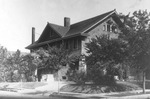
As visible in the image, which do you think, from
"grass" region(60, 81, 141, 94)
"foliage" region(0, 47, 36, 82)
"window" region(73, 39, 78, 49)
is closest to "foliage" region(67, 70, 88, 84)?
"grass" region(60, 81, 141, 94)

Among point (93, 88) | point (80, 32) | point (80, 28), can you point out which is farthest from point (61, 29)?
point (93, 88)

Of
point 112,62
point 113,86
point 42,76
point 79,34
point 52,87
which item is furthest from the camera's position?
point 42,76

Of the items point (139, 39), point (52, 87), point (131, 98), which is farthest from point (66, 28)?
point (131, 98)

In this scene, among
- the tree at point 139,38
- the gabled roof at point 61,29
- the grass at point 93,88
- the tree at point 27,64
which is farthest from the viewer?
the gabled roof at point 61,29

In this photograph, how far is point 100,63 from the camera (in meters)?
25.1

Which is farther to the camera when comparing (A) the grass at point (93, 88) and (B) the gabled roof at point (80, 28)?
(B) the gabled roof at point (80, 28)

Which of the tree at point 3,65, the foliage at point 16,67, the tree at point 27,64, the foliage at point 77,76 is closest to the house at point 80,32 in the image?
the foliage at point 77,76

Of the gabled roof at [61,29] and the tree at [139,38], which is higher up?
the gabled roof at [61,29]

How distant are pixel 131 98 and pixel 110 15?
20573 millimetres

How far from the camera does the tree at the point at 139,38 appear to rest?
2308cm

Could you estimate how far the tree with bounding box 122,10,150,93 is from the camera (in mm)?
23078

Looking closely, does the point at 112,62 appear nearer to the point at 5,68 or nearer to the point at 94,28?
the point at 94,28

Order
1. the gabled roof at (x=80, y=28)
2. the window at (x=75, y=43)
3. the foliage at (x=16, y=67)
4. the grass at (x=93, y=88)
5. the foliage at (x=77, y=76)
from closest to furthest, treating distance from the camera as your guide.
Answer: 1. the grass at (x=93, y=88)
2. the foliage at (x=77, y=76)
3. the foliage at (x=16, y=67)
4. the gabled roof at (x=80, y=28)
5. the window at (x=75, y=43)

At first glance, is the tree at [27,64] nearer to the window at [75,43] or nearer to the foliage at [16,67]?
the foliage at [16,67]
